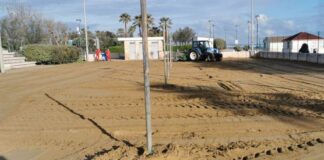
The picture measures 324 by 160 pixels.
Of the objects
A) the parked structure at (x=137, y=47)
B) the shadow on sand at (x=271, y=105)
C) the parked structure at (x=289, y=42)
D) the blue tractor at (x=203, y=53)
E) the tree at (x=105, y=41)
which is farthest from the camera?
the tree at (x=105, y=41)

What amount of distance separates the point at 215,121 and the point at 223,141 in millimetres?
1851

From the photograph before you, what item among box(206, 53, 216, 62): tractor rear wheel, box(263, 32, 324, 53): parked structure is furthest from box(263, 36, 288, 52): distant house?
box(206, 53, 216, 62): tractor rear wheel

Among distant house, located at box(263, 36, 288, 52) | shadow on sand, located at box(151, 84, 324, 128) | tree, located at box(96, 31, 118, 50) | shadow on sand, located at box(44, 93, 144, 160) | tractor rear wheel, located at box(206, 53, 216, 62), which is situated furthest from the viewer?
tree, located at box(96, 31, 118, 50)

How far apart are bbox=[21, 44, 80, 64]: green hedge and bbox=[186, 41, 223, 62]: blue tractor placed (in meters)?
14.8

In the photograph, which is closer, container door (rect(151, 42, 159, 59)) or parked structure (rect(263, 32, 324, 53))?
parked structure (rect(263, 32, 324, 53))

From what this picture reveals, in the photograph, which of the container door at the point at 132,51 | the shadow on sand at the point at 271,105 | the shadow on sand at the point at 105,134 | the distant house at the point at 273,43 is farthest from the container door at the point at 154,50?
the shadow on sand at the point at 105,134

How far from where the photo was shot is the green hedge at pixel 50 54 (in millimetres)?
42875

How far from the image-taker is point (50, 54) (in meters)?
44.7

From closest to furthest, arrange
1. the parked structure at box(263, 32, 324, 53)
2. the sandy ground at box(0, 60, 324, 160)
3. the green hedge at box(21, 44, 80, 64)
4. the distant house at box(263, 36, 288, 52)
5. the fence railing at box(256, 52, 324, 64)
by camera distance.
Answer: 1. the sandy ground at box(0, 60, 324, 160)
2. the fence railing at box(256, 52, 324, 64)
3. the green hedge at box(21, 44, 80, 64)
4. the parked structure at box(263, 32, 324, 53)
5. the distant house at box(263, 36, 288, 52)

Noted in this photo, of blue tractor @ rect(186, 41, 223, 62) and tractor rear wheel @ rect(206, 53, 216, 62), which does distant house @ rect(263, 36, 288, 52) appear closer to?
blue tractor @ rect(186, 41, 223, 62)

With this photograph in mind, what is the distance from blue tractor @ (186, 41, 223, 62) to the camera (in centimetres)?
4069

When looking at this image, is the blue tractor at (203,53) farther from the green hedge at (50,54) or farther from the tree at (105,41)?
the tree at (105,41)

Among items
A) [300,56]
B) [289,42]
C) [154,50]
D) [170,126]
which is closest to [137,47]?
[154,50]

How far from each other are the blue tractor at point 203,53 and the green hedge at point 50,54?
48.7ft
